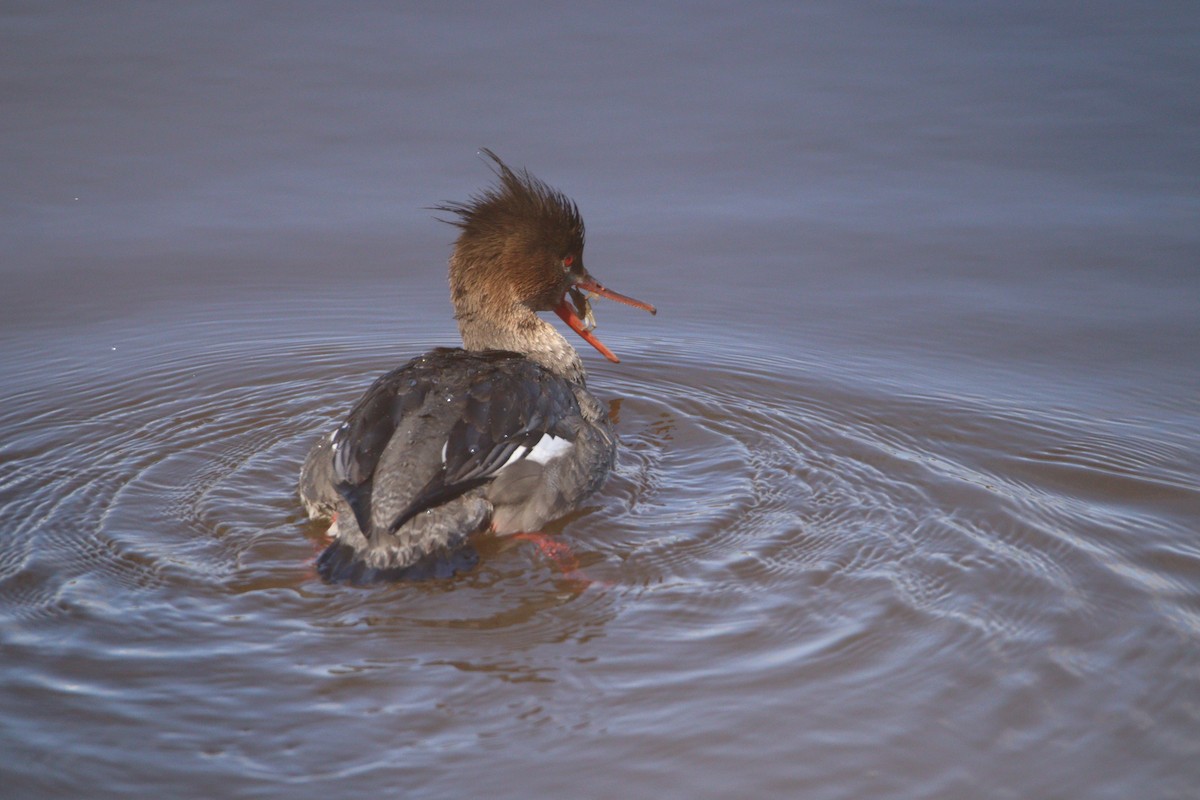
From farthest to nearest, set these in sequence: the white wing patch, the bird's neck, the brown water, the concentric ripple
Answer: the bird's neck < the white wing patch < the concentric ripple < the brown water

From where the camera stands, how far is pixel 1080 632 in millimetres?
4160

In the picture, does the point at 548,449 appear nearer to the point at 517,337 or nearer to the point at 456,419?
the point at 456,419

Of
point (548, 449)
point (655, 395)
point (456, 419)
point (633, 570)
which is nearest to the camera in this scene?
point (633, 570)

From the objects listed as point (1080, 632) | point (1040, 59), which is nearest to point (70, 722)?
point (1080, 632)

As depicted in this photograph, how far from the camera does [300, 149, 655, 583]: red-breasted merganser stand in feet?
14.8

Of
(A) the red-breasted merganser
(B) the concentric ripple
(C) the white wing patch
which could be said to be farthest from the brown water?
(C) the white wing patch

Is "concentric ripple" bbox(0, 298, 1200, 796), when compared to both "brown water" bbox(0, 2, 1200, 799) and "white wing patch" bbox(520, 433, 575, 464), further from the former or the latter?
"white wing patch" bbox(520, 433, 575, 464)

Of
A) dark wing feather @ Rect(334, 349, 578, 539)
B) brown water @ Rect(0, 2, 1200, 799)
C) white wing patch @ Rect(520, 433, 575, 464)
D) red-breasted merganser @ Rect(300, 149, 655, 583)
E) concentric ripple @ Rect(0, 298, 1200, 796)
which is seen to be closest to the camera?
brown water @ Rect(0, 2, 1200, 799)

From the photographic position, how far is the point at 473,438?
4824 mm

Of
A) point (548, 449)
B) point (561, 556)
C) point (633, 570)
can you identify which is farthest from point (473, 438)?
point (633, 570)

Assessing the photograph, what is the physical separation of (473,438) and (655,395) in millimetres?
1643

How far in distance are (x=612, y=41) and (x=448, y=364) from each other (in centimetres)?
559

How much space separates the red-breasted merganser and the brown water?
6.5 inches

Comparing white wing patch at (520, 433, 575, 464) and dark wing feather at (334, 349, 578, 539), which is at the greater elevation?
dark wing feather at (334, 349, 578, 539)
